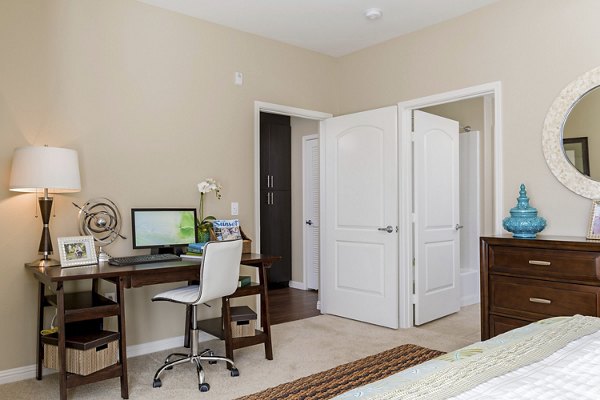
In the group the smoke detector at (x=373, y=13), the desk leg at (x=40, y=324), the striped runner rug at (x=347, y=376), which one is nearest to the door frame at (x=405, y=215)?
the striped runner rug at (x=347, y=376)

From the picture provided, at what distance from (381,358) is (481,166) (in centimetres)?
303

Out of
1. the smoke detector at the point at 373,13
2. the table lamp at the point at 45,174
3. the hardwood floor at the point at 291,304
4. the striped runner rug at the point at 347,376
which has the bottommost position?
the hardwood floor at the point at 291,304

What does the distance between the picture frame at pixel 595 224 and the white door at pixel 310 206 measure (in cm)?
356

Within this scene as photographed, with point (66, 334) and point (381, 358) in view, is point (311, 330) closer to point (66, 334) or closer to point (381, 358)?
point (381, 358)

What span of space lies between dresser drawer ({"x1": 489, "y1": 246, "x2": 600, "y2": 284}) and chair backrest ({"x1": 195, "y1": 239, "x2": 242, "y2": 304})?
5.64 feet

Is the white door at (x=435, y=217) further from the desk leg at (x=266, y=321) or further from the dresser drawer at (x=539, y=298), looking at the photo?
the desk leg at (x=266, y=321)

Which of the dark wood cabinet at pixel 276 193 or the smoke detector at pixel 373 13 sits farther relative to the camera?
the dark wood cabinet at pixel 276 193

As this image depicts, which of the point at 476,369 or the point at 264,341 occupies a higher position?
the point at 476,369

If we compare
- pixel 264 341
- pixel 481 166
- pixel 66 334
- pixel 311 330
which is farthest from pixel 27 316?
pixel 481 166

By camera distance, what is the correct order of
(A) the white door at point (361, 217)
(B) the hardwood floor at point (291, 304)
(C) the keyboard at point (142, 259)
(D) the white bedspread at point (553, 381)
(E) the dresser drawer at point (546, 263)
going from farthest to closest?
(B) the hardwood floor at point (291, 304) → (A) the white door at point (361, 217) → (C) the keyboard at point (142, 259) → (E) the dresser drawer at point (546, 263) → (D) the white bedspread at point (553, 381)

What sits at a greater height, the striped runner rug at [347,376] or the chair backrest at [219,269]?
the chair backrest at [219,269]

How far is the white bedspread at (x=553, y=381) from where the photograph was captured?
3.37 feet

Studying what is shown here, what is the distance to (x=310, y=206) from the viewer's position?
6281 millimetres

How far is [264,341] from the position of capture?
3.45 meters
